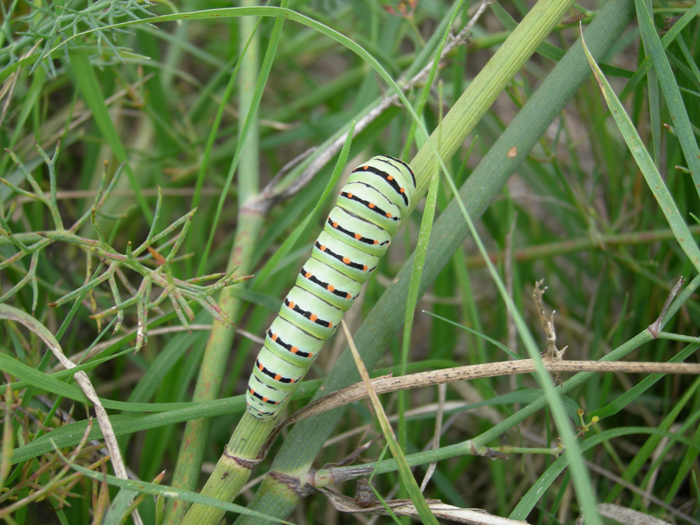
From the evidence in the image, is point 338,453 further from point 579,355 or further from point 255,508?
point 579,355

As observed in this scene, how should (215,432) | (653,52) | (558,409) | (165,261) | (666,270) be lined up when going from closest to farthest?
(558,409)
(165,261)
(653,52)
(215,432)
(666,270)

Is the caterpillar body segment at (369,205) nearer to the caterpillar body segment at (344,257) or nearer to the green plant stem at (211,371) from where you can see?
the caterpillar body segment at (344,257)

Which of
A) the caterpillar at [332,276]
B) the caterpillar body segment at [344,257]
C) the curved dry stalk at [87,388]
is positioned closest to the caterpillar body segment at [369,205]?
the caterpillar at [332,276]

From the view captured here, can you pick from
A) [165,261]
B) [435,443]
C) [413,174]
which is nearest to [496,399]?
[435,443]

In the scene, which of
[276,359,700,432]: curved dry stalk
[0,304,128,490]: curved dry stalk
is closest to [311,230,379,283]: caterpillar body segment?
[276,359,700,432]: curved dry stalk

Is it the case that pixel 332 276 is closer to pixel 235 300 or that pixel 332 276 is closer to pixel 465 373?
pixel 465 373

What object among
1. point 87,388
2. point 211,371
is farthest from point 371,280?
point 87,388
